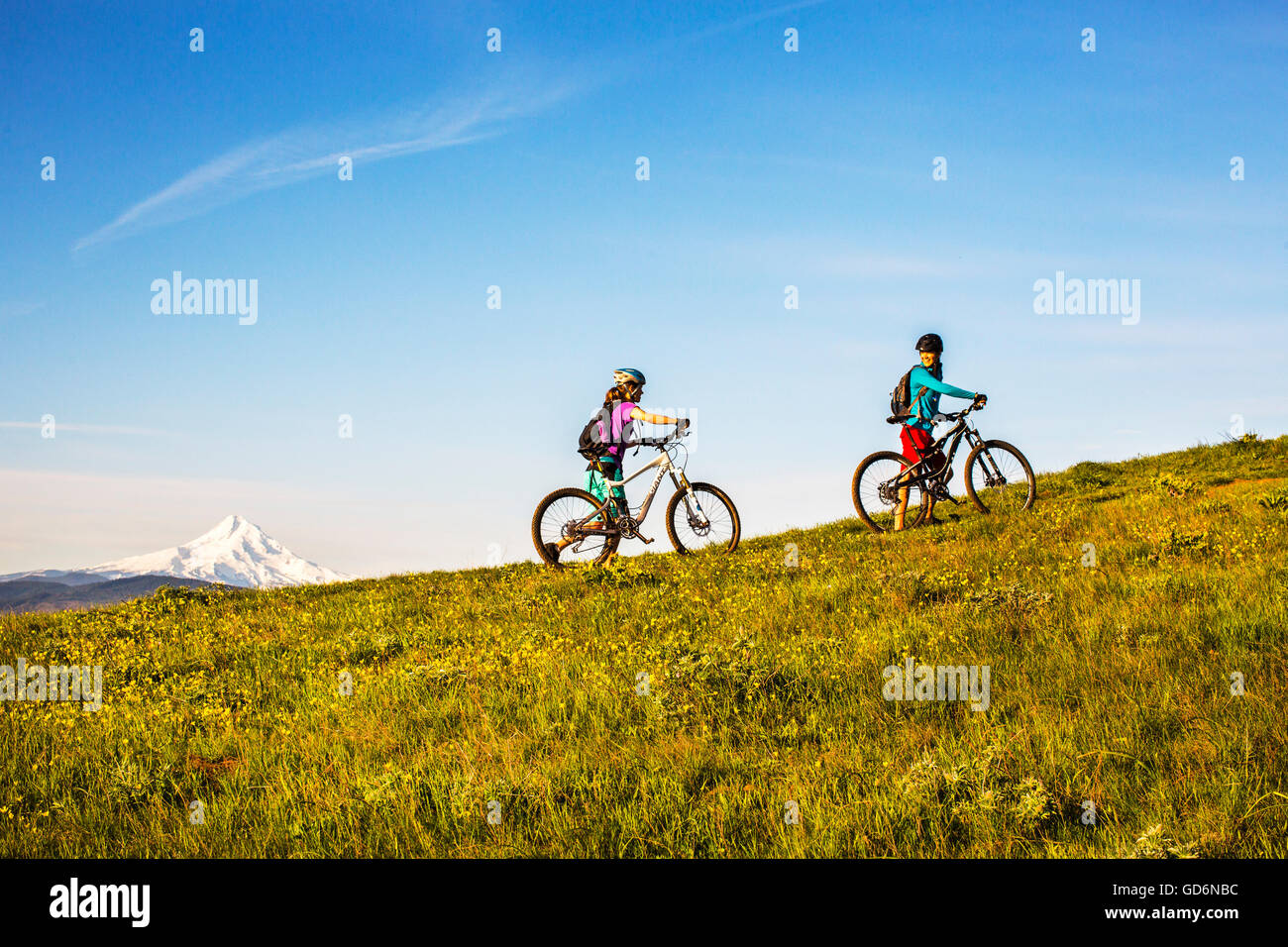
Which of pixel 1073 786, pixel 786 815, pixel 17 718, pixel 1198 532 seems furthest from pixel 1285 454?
pixel 17 718

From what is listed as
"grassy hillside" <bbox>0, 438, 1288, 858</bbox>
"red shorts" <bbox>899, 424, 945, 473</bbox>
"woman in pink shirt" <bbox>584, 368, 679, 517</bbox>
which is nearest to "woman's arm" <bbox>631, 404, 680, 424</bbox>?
"woman in pink shirt" <bbox>584, 368, 679, 517</bbox>

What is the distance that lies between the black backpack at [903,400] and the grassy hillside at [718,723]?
4.56 metres

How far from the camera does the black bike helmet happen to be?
1536 cm

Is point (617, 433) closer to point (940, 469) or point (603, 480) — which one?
point (603, 480)

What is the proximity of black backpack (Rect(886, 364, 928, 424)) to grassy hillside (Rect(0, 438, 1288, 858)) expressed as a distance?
4557mm

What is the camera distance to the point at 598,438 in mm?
14023

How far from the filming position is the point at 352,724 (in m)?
7.03

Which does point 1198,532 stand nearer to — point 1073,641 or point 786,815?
point 1073,641

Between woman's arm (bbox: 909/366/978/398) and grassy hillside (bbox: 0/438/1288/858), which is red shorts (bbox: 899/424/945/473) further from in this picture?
grassy hillside (bbox: 0/438/1288/858)

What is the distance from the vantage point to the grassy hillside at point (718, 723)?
484 cm

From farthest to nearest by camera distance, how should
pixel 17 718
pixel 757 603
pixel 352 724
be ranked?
pixel 757 603
pixel 17 718
pixel 352 724

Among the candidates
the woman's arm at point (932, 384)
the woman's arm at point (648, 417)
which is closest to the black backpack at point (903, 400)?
the woman's arm at point (932, 384)
